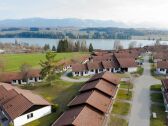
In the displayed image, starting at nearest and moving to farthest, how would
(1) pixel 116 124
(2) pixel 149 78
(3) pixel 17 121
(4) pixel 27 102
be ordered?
(1) pixel 116 124 < (3) pixel 17 121 < (4) pixel 27 102 < (2) pixel 149 78

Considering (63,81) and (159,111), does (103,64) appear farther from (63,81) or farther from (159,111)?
(159,111)

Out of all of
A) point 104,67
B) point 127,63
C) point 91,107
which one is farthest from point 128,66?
point 91,107

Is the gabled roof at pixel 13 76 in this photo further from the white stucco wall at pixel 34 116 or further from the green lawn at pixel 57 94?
the white stucco wall at pixel 34 116

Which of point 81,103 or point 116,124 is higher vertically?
point 81,103

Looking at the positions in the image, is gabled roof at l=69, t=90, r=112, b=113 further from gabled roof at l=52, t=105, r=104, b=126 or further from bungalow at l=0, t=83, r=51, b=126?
bungalow at l=0, t=83, r=51, b=126

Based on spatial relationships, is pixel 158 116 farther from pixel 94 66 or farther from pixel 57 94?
pixel 94 66

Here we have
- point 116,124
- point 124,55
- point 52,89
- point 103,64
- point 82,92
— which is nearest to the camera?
point 116,124

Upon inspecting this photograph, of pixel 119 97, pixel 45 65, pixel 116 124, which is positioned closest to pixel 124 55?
pixel 45 65

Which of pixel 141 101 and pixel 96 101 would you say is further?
pixel 141 101
